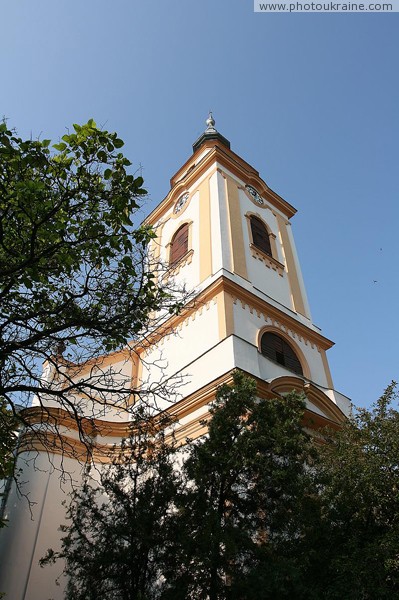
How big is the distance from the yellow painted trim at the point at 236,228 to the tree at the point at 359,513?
313 inches

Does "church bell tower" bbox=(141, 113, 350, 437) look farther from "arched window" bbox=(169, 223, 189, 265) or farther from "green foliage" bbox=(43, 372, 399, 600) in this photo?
"green foliage" bbox=(43, 372, 399, 600)

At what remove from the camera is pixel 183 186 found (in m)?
21.8

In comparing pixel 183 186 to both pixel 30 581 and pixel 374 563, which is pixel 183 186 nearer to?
pixel 30 581

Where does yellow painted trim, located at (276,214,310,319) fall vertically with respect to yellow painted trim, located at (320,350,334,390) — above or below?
above

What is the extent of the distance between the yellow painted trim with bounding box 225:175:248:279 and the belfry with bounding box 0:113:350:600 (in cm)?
5

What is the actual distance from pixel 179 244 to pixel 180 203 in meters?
2.98

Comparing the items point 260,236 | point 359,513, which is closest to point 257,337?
point 260,236

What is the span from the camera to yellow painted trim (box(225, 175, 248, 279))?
1662cm

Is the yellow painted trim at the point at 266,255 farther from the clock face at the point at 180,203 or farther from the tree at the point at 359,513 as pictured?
the tree at the point at 359,513

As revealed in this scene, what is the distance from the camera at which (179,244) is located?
1947cm

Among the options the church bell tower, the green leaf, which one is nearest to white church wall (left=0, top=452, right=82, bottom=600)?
the church bell tower

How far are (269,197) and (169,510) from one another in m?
17.1

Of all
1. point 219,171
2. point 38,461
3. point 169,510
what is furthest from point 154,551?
point 219,171

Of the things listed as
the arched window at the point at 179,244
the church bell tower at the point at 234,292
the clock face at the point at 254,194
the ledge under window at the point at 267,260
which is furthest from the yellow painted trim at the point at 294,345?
the clock face at the point at 254,194
